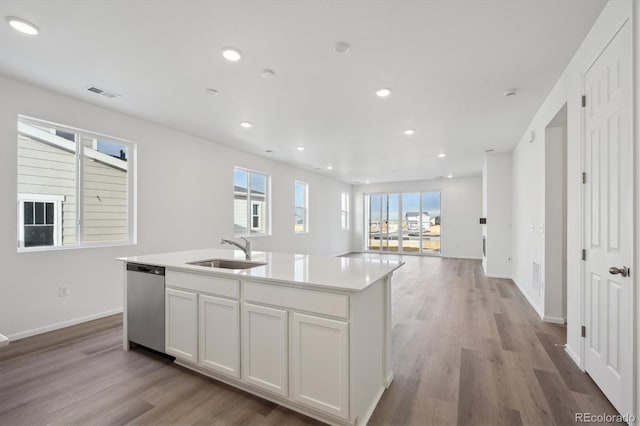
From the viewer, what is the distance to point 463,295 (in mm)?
4844

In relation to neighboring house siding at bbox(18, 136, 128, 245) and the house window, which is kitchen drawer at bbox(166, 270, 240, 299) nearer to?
neighboring house siding at bbox(18, 136, 128, 245)

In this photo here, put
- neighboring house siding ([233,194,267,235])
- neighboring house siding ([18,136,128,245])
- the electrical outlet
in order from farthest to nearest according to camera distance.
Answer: neighboring house siding ([233,194,267,235]), the electrical outlet, neighboring house siding ([18,136,128,245])

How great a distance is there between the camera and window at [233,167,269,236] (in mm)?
6039

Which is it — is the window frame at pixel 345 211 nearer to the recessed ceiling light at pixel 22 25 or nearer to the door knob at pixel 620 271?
the door knob at pixel 620 271

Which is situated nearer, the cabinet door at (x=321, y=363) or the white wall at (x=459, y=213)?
the cabinet door at (x=321, y=363)

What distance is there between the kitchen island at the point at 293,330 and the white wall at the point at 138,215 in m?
1.81

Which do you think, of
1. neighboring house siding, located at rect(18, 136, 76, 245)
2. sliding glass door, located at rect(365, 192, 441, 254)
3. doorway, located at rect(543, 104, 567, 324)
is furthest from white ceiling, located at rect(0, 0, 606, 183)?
sliding glass door, located at rect(365, 192, 441, 254)

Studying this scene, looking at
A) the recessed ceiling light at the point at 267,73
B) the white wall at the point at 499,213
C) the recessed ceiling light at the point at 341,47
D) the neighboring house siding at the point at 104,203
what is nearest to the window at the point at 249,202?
the neighboring house siding at the point at 104,203

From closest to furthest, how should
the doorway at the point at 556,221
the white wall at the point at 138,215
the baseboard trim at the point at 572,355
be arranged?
the baseboard trim at the point at 572,355 → the white wall at the point at 138,215 → the doorway at the point at 556,221

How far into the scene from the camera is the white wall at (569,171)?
2088 mm

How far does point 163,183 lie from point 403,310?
13.0ft

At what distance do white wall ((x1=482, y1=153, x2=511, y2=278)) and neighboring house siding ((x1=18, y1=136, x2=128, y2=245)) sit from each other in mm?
6715

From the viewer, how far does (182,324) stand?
7.95 ft

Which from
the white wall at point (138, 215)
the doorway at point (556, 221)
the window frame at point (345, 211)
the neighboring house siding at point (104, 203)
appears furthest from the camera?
the window frame at point (345, 211)
